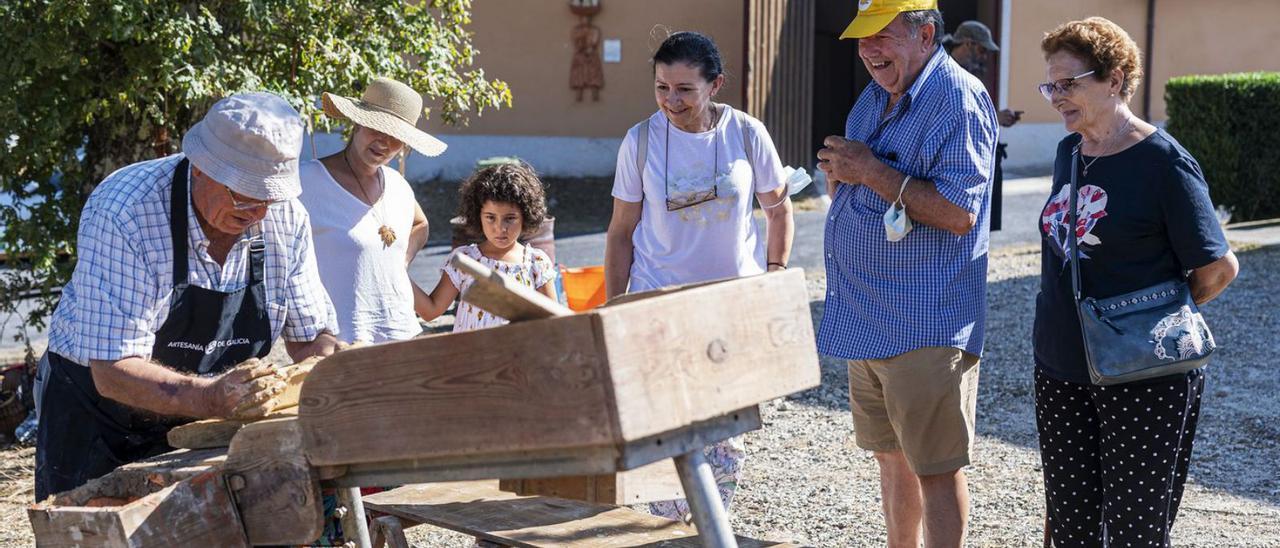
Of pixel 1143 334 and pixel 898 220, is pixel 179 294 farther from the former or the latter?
pixel 1143 334

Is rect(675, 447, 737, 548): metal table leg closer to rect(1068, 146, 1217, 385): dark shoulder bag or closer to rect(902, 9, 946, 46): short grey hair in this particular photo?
rect(1068, 146, 1217, 385): dark shoulder bag

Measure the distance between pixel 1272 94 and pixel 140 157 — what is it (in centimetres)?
949

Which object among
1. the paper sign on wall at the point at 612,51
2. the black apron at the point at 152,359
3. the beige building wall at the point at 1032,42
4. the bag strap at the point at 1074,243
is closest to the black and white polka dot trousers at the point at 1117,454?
the bag strap at the point at 1074,243

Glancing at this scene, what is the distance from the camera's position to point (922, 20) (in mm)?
3227

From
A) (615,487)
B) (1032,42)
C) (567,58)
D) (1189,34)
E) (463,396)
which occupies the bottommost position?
(615,487)

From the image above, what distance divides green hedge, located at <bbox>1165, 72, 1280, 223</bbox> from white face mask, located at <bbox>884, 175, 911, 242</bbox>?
9327 millimetres

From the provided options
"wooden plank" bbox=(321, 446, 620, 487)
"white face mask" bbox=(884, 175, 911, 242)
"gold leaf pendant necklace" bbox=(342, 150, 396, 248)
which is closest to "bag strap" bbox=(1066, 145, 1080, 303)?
"white face mask" bbox=(884, 175, 911, 242)

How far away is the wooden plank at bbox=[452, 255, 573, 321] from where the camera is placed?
1948 millimetres

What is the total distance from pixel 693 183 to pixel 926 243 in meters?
0.87

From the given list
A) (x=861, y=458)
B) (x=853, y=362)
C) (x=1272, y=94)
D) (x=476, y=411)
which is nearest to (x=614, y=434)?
(x=476, y=411)

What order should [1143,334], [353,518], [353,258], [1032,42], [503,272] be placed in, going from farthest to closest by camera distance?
[1032,42], [503,272], [353,258], [1143,334], [353,518]

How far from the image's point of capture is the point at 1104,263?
10.4ft

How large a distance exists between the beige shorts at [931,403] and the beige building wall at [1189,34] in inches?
519

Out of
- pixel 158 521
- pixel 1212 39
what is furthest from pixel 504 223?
pixel 1212 39
